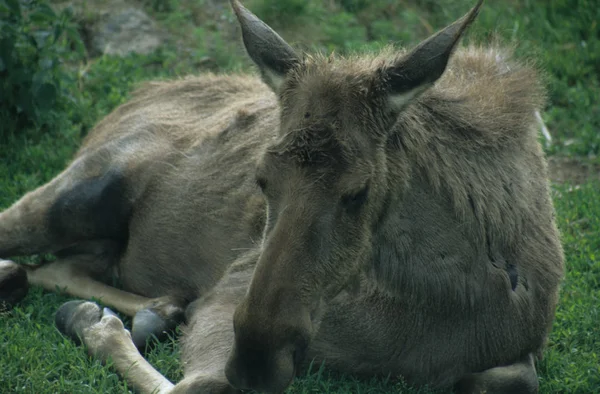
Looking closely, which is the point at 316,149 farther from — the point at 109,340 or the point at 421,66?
the point at 109,340

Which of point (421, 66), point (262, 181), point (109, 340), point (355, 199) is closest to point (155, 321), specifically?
point (109, 340)

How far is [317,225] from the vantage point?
171 inches

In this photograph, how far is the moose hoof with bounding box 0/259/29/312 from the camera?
618cm

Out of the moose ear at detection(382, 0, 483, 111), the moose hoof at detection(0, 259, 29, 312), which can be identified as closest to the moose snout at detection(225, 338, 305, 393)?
the moose ear at detection(382, 0, 483, 111)

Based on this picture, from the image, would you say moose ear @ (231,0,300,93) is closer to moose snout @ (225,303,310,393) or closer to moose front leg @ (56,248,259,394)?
moose front leg @ (56,248,259,394)

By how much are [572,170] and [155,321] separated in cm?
455

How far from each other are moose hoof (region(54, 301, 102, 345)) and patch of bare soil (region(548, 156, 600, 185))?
4.45 metres

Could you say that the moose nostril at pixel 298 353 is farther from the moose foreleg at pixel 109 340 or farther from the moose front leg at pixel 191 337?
the moose foreleg at pixel 109 340

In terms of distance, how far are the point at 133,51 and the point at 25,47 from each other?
5.06 ft

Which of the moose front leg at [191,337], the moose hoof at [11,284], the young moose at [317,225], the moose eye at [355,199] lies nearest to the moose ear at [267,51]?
the young moose at [317,225]

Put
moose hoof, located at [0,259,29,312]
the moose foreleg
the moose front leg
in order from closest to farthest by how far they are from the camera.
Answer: the moose front leg, the moose foreleg, moose hoof, located at [0,259,29,312]

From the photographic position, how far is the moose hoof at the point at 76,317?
5.82m

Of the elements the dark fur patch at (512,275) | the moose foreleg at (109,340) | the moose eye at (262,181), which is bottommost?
the moose foreleg at (109,340)

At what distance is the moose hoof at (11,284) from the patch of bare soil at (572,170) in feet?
15.4
